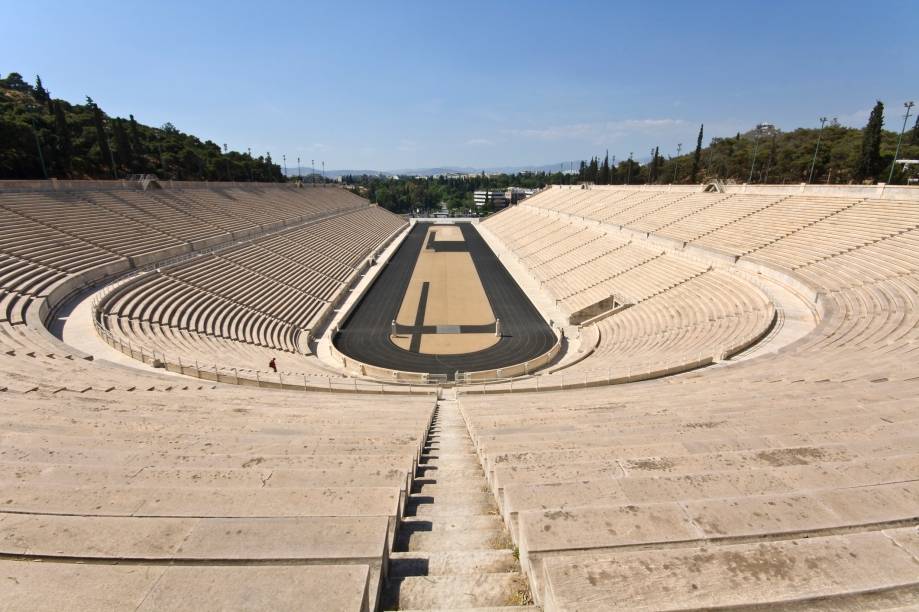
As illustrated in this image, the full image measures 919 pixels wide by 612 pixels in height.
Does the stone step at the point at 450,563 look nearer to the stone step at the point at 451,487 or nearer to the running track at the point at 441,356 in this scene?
the stone step at the point at 451,487

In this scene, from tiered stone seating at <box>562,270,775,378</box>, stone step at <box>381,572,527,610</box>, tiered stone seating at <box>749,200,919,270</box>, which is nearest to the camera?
stone step at <box>381,572,527,610</box>

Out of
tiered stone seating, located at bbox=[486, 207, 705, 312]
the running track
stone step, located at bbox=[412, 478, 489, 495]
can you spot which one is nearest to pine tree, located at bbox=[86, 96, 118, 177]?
the running track

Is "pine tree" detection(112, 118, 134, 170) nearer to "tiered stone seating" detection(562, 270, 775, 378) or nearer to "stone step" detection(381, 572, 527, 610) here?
"tiered stone seating" detection(562, 270, 775, 378)

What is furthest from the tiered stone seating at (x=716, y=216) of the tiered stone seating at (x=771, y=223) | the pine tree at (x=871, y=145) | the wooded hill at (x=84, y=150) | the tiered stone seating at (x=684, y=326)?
the wooded hill at (x=84, y=150)

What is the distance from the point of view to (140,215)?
1234 inches

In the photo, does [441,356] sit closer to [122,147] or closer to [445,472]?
[445,472]

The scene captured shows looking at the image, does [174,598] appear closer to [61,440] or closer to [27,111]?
[61,440]

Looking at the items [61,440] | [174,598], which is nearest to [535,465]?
[174,598]

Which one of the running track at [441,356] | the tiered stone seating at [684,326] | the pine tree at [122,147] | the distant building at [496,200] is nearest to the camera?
the tiered stone seating at [684,326]

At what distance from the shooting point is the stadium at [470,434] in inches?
112

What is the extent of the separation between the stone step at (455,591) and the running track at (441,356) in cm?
1652

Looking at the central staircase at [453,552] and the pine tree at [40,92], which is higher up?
the pine tree at [40,92]

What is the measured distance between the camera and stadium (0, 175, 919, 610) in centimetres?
285

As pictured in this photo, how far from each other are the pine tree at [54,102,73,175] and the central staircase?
205 feet
